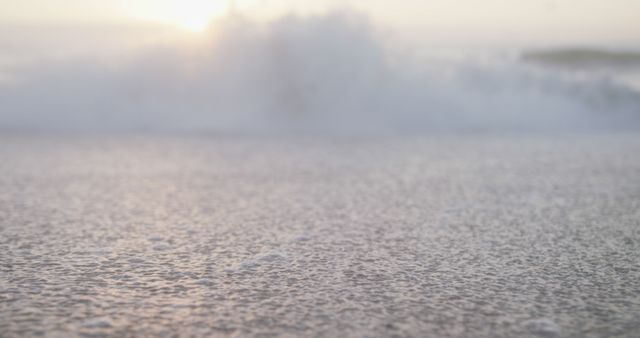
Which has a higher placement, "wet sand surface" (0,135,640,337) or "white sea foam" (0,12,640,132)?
"white sea foam" (0,12,640,132)

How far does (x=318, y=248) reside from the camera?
3.72 ft

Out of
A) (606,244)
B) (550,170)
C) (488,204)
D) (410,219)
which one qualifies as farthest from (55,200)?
(550,170)

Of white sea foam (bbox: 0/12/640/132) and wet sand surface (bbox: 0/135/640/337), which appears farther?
white sea foam (bbox: 0/12/640/132)

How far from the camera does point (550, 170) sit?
2.14 meters

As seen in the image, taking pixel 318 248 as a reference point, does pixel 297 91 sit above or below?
above

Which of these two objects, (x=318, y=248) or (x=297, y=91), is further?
(x=297, y=91)

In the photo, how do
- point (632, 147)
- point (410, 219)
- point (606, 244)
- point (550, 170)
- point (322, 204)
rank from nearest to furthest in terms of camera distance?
point (606, 244) → point (410, 219) → point (322, 204) → point (550, 170) → point (632, 147)

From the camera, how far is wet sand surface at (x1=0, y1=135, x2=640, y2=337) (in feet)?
2.56

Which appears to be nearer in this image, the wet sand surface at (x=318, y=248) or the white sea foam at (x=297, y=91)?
the wet sand surface at (x=318, y=248)

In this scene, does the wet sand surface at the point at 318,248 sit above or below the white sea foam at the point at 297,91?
below

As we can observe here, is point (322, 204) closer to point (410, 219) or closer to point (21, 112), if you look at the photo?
point (410, 219)

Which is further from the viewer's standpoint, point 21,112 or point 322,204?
point 21,112

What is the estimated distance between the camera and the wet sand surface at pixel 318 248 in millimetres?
781

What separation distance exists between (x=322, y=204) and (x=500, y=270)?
0.65 m
